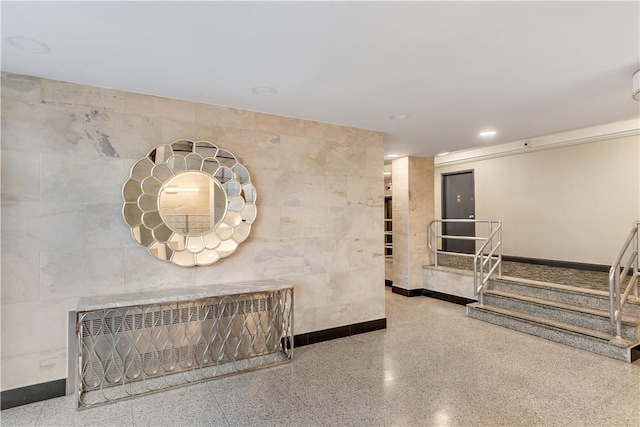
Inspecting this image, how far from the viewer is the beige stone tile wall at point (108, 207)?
2.51 m

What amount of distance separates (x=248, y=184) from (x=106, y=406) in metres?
2.11

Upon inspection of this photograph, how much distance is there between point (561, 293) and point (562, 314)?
0.35 m

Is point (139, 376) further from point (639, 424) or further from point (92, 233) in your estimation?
point (639, 424)

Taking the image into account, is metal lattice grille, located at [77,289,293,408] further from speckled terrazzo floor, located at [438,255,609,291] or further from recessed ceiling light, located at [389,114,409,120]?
speckled terrazzo floor, located at [438,255,609,291]

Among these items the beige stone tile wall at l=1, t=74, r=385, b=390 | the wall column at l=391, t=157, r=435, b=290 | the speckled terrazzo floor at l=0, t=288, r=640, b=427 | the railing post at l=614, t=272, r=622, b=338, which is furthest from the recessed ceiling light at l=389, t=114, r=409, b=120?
the railing post at l=614, t=272, r=622, b=338

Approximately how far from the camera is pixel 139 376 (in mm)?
2854

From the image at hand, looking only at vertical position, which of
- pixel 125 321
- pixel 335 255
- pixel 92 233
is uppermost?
pixel 92 233

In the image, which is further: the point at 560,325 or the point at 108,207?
the point at 560,325

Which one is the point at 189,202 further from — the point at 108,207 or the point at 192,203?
the point at 108,207

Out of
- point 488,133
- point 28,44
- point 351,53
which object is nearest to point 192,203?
point 28,44

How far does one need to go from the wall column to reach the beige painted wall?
7.01ft

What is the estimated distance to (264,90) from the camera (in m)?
2.88

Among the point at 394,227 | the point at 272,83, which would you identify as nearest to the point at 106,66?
the point at 272,83

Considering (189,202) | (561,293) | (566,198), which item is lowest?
(561,293)
